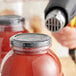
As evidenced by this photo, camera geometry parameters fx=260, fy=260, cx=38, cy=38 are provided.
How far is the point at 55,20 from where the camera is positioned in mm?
364

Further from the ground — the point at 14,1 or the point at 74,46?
the point at 14,1

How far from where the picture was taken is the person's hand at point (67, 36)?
656mm

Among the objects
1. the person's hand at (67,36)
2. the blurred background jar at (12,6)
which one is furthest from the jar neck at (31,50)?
the blurred background jar at (12,6)

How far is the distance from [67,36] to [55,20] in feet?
1.05

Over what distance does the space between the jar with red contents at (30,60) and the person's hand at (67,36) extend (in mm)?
233

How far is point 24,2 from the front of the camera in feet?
3.93

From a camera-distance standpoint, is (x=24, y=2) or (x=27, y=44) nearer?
(x=27, y=44)

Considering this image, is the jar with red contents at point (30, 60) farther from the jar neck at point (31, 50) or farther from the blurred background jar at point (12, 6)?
the blurred background jar at point (12, 6)

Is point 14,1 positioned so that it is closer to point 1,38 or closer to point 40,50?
point 1,38

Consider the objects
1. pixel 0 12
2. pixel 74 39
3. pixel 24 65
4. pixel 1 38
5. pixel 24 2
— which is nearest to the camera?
pixel 24 65

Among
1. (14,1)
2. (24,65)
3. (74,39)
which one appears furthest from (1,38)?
(14,1)

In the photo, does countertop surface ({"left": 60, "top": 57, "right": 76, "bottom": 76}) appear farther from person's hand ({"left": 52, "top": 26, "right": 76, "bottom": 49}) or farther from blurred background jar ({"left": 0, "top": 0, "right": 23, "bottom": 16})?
blurred background jar ({"left": 0, "top": 0, "right": 23, "bottom": 16})

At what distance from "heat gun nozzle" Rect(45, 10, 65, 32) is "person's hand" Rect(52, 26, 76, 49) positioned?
0.89 ft

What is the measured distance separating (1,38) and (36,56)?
134 mm
